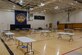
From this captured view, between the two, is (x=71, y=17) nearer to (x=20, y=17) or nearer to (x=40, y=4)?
(x=40, y=4)

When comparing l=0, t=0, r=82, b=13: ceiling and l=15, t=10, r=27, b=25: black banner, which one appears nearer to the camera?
l=0, t=0, r=82, b=13: ceiling

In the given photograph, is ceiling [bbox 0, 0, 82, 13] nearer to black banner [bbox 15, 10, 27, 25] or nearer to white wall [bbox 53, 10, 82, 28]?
white wall [bbox 53, 10, 82, 28]

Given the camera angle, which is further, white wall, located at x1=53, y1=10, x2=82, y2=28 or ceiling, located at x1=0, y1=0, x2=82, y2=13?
white wall, located at x1=53, y1=10, x2=82, y2=28

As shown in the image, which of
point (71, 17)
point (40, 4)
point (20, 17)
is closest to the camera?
point (40, 4)

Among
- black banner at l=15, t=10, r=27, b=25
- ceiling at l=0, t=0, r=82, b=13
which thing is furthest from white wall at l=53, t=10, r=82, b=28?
black banner at l=15, t=10, r=27, b=25

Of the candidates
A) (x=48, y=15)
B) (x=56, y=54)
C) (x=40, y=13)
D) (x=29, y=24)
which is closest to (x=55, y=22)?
(x=48, y=15)

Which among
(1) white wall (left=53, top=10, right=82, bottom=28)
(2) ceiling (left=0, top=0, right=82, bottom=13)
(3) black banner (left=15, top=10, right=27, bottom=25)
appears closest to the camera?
(2) ceiling (left=0, top=0, right=82, bottom=13)

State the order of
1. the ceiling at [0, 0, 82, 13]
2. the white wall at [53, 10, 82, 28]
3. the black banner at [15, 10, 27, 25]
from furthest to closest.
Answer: the black banner at [15, 10, 27, 25], the white wall at [53, 10, 82, 28], the ceiling at [0, 0, 82, 13]

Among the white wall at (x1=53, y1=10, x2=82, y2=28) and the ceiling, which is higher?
the ceiling

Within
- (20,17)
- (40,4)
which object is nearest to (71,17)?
(40,4)

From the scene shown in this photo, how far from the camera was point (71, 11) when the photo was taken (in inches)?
871

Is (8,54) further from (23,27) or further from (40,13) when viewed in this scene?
(40,13)

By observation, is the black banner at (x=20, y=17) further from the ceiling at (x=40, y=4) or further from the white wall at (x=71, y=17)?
the white wall at (x=71, y=17)

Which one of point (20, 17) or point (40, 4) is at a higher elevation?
point (40, 4)
